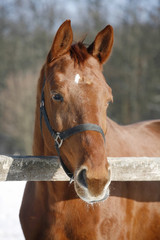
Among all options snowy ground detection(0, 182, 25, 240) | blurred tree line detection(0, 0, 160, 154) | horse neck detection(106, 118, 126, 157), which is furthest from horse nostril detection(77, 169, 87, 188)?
blurred tree line detection(0, 0, 160, 154)

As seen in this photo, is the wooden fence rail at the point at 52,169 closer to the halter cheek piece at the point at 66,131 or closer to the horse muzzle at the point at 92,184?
the halter cheek piece at the point at 66,131

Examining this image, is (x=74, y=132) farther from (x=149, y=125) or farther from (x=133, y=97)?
(x=133, y=97)

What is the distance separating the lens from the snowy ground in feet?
14.1

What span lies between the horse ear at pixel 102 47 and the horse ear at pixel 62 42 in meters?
0.25

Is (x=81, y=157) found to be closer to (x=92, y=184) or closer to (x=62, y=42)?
(x=92, y=184)

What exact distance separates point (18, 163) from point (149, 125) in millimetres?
2073

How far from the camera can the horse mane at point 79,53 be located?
230 centimetres

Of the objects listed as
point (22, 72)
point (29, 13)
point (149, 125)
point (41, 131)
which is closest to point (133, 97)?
point (22, 72)

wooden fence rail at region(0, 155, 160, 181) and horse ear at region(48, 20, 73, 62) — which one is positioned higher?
horse ear at region(48, 20, 73, 62)

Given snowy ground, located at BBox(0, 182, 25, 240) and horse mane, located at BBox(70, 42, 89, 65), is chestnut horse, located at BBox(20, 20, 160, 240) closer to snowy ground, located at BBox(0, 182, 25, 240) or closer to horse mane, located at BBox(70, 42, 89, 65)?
horse mane, located at BBox(70, 42, 89, 65)

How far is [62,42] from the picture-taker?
7.84 ft

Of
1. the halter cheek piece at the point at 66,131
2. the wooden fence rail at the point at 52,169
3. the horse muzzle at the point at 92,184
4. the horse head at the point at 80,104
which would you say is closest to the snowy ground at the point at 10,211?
the wooden fence rail at the point at 52,169

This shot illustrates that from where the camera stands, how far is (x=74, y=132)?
6.72 ft

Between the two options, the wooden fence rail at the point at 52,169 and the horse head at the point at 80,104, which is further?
the wooden fence rail at the point at 52,169
